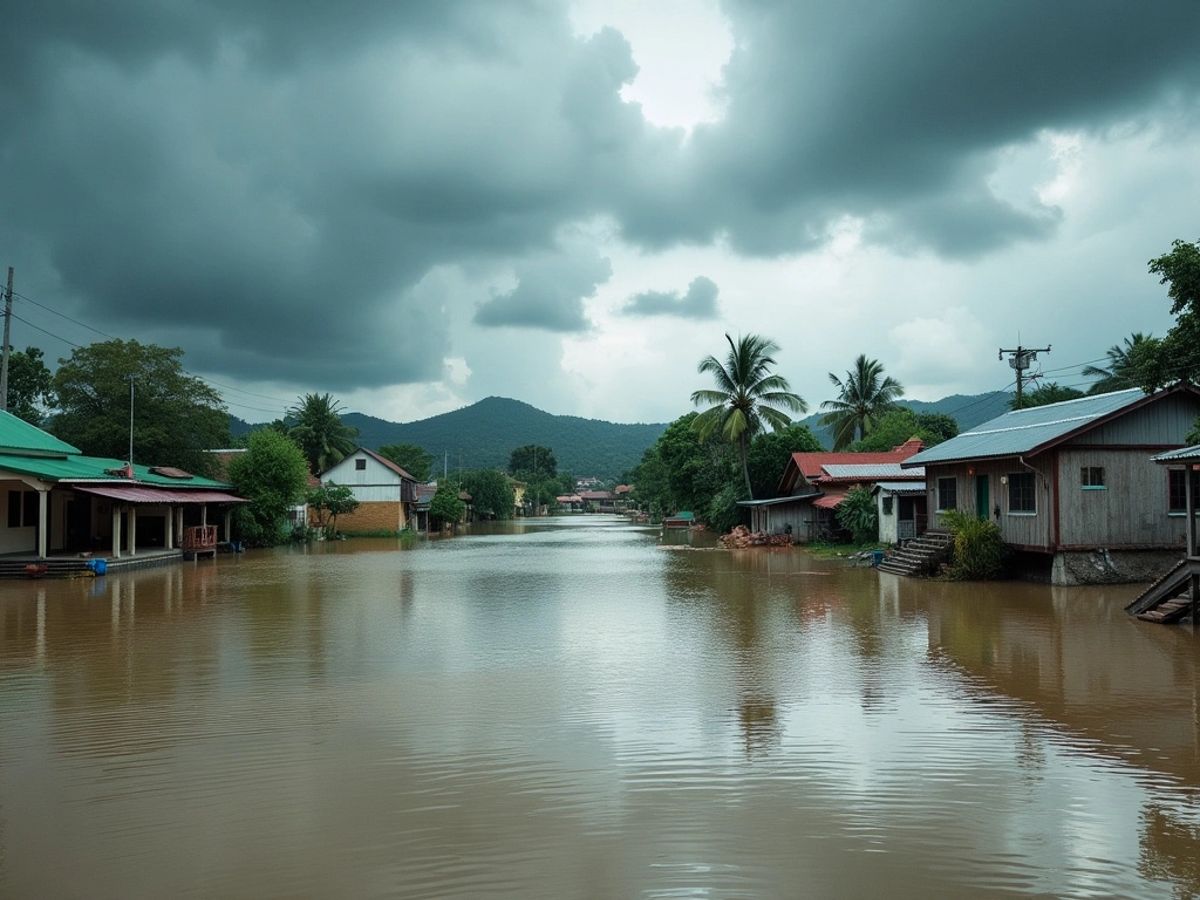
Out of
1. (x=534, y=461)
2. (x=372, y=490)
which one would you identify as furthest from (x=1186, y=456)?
(x=534, y=461)

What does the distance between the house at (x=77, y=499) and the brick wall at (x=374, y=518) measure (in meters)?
17.9

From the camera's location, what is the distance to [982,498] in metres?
22.1

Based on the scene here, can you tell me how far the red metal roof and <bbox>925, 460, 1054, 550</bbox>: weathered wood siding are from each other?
23.2 metres

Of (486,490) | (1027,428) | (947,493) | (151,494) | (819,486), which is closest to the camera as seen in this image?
(1027,428)

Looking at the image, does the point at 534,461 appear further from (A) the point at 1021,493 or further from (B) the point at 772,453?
(A) the point at 1021,493

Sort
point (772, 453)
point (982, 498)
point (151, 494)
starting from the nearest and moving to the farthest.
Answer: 1. point (982, 498)
2. point (151, 494)
3. point (772, 453)

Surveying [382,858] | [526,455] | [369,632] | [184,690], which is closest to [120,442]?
[369,632]

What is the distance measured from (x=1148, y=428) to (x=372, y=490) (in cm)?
4279

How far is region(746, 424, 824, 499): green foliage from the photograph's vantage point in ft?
143

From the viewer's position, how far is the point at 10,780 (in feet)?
20.9

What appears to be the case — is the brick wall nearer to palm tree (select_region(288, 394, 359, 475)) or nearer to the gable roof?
palm tree (select_region(288, 394, 359, 475))

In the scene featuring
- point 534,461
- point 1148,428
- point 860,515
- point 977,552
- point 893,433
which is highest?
point 534,461

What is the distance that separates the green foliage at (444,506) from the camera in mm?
60719

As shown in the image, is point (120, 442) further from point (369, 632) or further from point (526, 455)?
point (526, 455)
